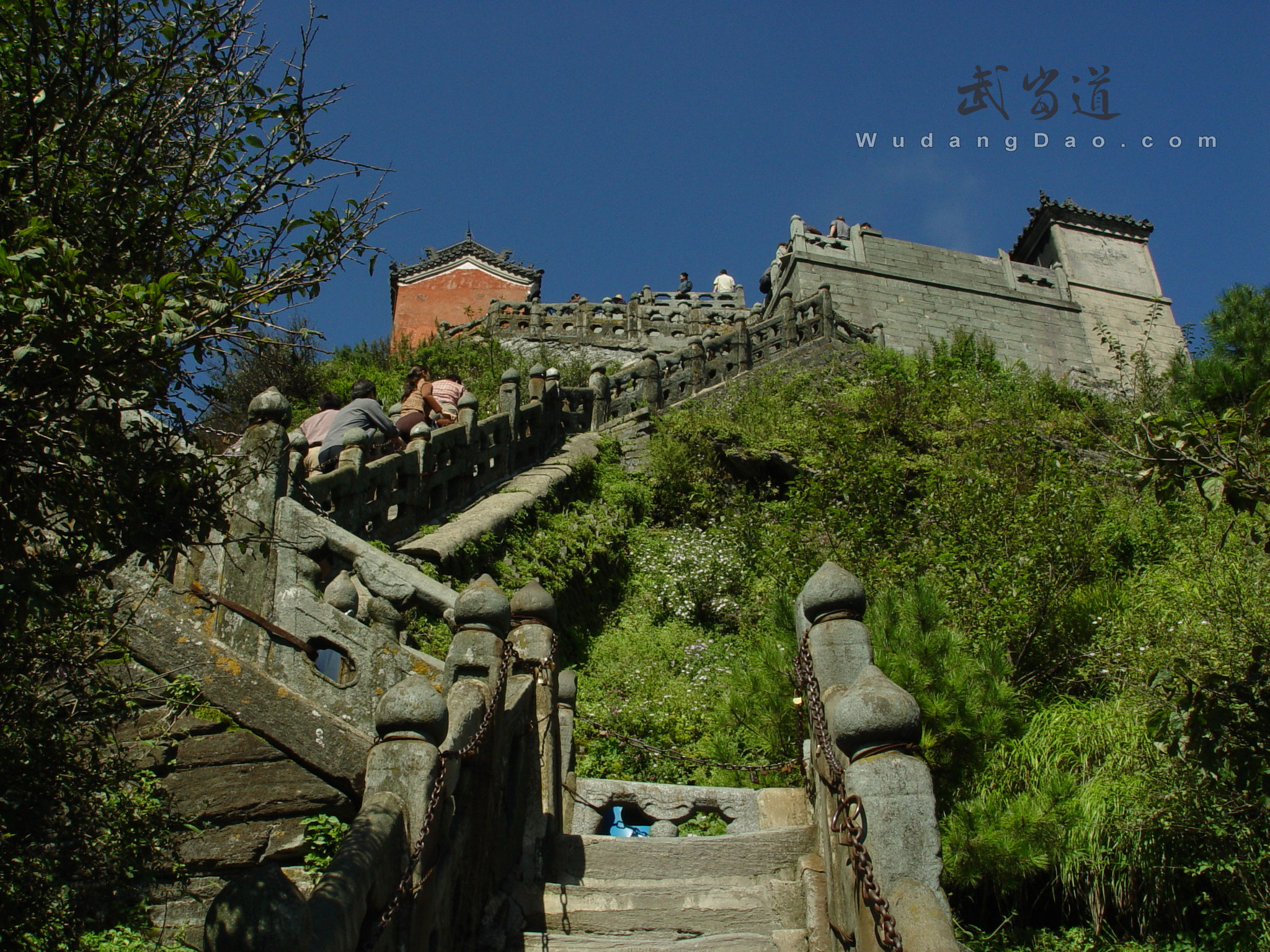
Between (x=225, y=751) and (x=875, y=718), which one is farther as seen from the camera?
(x=225, y=751)

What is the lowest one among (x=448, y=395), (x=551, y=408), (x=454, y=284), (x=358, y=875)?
(x=358, y=875)

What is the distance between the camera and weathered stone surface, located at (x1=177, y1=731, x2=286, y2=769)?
19.4 feet

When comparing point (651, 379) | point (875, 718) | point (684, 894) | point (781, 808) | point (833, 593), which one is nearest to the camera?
point (875, 718)

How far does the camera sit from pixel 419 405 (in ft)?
44.5

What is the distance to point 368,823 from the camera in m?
4.47

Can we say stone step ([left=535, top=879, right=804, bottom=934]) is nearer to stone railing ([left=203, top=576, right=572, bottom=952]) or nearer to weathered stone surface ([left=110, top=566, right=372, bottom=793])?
stone railing ([left=203, top=576, right=572, bottom=952])

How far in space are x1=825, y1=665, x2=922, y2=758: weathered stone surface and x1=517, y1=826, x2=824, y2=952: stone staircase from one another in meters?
1.57

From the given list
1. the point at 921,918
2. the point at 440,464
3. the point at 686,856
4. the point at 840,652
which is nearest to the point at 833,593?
the point at 840,652

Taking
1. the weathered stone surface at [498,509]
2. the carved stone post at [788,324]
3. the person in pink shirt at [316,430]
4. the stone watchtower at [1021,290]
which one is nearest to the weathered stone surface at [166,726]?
the weathered stone surface at [498,509]

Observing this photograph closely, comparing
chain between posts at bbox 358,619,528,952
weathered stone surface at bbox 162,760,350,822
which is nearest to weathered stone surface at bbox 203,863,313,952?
chain between posts at bbox 358,619,528,952

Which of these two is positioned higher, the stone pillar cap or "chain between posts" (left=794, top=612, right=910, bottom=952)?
the stone pillar cap

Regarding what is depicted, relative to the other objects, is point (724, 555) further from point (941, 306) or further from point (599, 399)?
point (941, 306)

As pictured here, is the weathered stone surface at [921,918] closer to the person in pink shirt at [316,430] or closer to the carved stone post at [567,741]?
the carved stone post at [567,741]

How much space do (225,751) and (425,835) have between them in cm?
182
